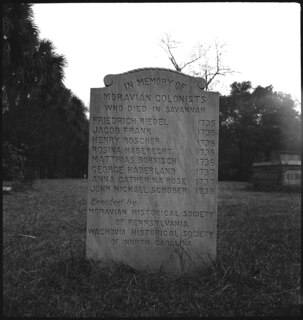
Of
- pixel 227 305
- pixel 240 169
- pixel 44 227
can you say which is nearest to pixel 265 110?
pixel 240 169

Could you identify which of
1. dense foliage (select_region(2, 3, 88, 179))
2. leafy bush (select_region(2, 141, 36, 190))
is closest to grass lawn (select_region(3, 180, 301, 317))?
dense foliage (select_region(2, 3, 88, 179))

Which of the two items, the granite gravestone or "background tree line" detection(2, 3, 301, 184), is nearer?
the granite gravestone

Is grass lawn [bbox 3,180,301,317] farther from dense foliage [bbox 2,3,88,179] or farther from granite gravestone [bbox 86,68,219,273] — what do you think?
dense foliage [bbox 2,3,88,179]

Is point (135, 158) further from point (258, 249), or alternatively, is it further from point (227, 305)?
point (258, 249)

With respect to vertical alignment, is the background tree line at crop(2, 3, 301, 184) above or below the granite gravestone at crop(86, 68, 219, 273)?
above

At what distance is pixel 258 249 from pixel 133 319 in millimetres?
2577

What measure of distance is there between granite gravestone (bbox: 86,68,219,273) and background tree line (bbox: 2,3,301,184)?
6.48 metres

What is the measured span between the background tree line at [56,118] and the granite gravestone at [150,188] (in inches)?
255

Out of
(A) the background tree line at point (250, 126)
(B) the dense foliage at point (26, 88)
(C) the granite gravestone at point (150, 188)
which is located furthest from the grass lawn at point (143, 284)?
(A) the background tree line at point (250, 126)

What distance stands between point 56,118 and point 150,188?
61.2 ft

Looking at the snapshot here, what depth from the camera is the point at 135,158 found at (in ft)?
13.3

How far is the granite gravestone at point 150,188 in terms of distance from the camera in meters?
4.04

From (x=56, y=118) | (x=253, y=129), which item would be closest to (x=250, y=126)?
(x=253, y=129)

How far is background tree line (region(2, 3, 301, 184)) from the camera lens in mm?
11102
